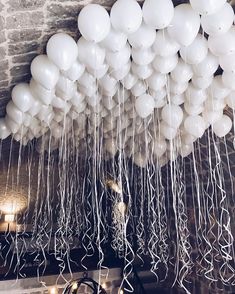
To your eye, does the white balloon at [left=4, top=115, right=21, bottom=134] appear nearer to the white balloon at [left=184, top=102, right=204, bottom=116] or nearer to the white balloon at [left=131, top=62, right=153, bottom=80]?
the white balloon at [left=131, top=62, right=153, bottom=80]

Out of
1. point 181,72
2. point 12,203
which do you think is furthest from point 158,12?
point 12,203

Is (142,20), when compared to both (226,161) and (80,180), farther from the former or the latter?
(80,180)

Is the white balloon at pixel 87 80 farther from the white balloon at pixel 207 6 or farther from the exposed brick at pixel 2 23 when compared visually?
the white balloon at pixel 207 6

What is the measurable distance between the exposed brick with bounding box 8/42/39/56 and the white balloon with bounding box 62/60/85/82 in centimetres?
20

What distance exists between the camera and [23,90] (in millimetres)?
2018

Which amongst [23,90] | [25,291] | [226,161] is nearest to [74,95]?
[23,90]

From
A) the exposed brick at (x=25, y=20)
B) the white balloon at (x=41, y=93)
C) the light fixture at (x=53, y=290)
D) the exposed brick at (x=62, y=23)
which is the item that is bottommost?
the light fixture at (x=53, y=290)

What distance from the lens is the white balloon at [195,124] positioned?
2316 millimetres

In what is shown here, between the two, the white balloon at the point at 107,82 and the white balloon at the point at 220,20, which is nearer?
the white balloon at the point at 220,20

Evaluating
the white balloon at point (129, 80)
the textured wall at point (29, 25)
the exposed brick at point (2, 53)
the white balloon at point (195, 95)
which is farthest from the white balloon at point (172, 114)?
the exposed brick at point (2, 53)

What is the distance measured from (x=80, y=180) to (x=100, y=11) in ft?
8.12

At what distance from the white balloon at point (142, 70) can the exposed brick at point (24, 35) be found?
1.64 ft

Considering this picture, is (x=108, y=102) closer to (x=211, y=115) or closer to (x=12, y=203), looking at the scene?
(x=211, y=115)

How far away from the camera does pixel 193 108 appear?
7.33 ft
